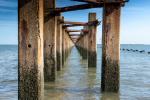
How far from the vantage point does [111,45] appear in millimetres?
8922

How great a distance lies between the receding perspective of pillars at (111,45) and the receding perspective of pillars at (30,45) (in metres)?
2.73

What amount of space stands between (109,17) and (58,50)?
6.85m

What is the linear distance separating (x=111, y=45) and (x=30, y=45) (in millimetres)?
2948

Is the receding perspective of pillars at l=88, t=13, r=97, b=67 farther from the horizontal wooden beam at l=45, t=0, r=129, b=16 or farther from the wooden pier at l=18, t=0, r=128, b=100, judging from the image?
the horizontal wooden beam at l=45, t=0, r=129, b=16

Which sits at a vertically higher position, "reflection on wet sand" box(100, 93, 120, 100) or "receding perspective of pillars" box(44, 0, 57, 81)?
"receding perspective of pillars" box(44, 0, 57, 81)

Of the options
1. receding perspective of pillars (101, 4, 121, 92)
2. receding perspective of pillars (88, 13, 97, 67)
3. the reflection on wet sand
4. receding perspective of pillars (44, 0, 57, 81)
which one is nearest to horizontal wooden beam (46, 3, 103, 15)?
receding perspective of pillars (44, 0, 57, 81)

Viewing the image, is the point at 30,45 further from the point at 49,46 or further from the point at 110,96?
the point at 49,46

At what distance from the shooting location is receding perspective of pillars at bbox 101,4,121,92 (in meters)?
8.92

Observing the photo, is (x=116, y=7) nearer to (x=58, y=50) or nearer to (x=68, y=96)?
(x=68, y=96)

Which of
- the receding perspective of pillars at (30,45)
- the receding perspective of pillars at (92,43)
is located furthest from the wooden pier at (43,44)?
the receding perspective of pillars at (92,43)

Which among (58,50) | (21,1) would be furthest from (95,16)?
(21,1)

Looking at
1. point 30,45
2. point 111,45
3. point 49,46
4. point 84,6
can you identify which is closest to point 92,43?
point 49,46

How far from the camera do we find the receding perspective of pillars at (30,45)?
6.52 metres

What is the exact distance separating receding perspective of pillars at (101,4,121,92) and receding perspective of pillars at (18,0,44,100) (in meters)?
2.73
